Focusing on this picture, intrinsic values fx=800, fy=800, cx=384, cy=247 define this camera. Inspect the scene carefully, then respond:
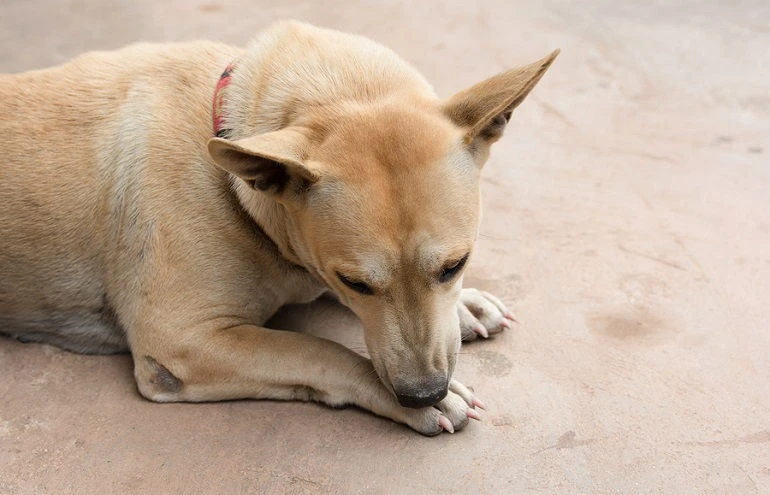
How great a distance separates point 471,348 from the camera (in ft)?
11.3

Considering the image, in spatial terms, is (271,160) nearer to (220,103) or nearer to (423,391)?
(220,103)

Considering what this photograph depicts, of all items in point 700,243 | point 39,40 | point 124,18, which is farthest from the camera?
point 124,18

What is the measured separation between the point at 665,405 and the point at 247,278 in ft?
5.58

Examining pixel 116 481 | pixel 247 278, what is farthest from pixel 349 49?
pixel 116 481

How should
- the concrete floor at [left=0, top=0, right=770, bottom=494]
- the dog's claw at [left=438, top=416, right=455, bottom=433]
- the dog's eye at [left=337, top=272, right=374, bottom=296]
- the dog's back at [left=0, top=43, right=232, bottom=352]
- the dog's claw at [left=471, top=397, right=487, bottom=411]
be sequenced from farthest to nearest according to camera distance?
the dog's back at [left=0, top=43, right=232, bottom=352] < the dog's claw at [left=471, top=397, right=487, bottom=411] < the dog's claw at [left=438, top=416, right=455, bottom=433] < the concrete floor at [left=0, top=0, right=770, bottom=494] < the dog's eye at [left=337, top=272, right=374, bottom=296]

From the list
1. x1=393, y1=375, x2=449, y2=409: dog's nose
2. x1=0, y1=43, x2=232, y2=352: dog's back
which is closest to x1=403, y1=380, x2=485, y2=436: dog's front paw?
x1=393, y1=375, x2=449, y2=409: dog's nose

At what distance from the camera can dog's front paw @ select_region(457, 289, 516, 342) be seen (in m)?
3.43

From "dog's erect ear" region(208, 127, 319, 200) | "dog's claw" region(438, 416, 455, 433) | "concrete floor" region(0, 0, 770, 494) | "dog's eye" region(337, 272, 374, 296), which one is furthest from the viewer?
"dog's claw" region(438, 416, 455, 433)

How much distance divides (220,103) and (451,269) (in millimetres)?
1113

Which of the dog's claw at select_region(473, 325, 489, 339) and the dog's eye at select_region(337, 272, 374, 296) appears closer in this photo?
the dog's eye at select_region(337, 272, 374, 296)

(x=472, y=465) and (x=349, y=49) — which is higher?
(x=349, y=49)

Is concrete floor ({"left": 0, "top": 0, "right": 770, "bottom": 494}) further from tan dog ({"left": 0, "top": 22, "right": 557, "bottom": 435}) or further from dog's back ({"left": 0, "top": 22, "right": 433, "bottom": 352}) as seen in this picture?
dog's back ({"left": 0, "top": 22, "right": 433, "bottom": 352})

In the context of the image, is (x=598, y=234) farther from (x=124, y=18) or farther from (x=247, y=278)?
(x=124, y=18)

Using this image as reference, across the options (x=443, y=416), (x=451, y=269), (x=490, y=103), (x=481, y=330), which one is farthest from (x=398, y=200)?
(x=481, y=330)
